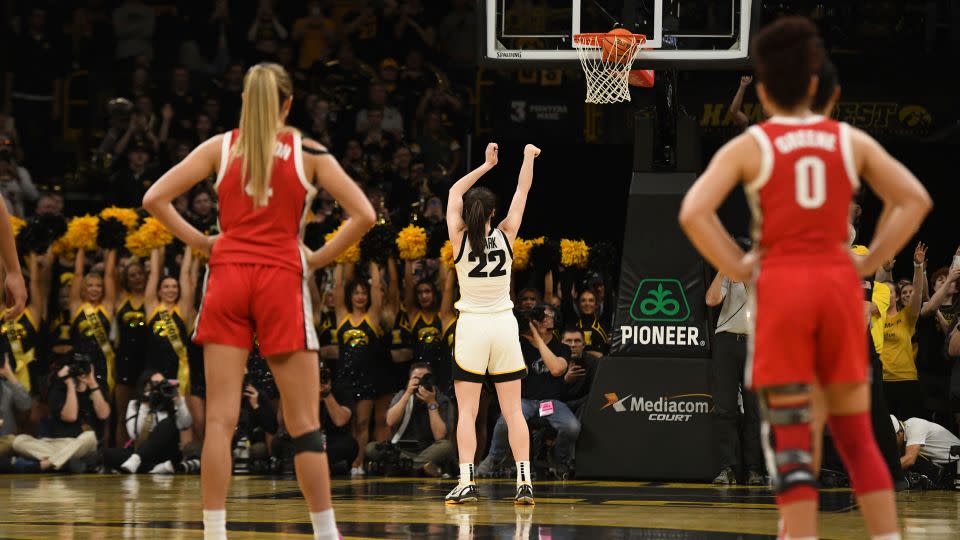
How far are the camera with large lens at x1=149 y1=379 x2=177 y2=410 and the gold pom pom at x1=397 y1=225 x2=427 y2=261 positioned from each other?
105 inches

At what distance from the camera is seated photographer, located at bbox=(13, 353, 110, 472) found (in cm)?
1417

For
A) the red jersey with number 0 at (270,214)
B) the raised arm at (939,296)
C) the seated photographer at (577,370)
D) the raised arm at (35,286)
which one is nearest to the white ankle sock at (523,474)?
the seated photographer at (577,370)

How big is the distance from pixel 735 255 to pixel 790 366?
50 cm

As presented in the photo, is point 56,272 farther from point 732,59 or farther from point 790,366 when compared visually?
point 790,366

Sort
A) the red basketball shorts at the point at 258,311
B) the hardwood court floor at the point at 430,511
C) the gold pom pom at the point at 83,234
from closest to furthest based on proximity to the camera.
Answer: the red basketball shorts at the point at 258,311, the hardwood court floor at the point at 430,511, the gold pom pom at the point at 83,234

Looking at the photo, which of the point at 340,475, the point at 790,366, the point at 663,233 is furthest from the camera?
the point at 340,475

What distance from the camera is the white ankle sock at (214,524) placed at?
629 centimetres

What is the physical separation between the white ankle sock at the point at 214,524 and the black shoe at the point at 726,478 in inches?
277

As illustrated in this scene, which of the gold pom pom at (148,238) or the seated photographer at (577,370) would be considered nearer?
the seated photographer at (577,370)

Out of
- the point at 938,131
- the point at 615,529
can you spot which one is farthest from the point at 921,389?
the point at 615,529

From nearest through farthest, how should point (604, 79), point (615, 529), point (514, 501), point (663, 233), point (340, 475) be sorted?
1. point (615, 529)
2. point (514, 501)
3. point (604, 79)
4. point (663, 233)
5. point (340, 475)

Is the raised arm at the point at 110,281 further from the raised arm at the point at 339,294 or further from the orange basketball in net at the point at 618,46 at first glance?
the orange basketball in net at the point at 618,46

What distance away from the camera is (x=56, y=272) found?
1630 centimetres

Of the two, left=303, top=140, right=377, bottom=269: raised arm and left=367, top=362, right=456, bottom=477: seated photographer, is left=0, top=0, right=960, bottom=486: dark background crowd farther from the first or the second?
left=303, top=140, right=377, bottom=269: raised arm
